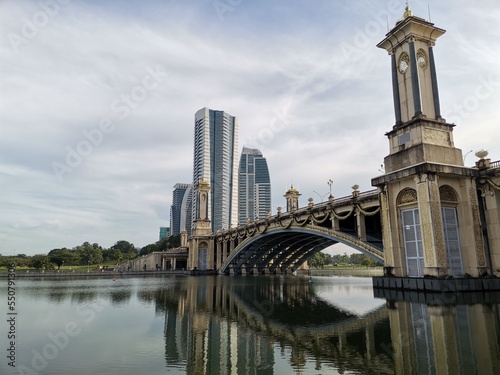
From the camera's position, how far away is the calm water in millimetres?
8680

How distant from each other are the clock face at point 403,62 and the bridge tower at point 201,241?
2161 inches

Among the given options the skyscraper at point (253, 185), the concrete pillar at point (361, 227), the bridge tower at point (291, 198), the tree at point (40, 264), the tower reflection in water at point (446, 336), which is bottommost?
the tower reflection in water at point (446, 336)

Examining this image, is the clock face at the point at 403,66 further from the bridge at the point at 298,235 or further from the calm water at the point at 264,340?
the calm water at the point at 264,340

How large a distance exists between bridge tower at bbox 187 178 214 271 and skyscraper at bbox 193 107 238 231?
48037mm

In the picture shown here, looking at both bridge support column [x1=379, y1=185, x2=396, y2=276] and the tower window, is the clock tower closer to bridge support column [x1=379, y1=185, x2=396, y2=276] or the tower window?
the tower window

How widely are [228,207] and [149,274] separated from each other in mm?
61177

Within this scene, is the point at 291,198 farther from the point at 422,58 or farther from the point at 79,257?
the point at 79,257

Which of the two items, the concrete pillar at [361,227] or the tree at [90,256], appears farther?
the tree at [90,256]

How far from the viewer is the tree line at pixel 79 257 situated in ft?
251

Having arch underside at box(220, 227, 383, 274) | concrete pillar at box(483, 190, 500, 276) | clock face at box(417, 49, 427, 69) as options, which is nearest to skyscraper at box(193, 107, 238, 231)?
arch underside at box(220, 227, 383, 274)

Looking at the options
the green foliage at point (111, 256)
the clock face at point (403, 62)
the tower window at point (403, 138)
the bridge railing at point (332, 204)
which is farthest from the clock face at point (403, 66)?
the green foliage at point (111, 256)

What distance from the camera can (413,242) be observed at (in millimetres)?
24156

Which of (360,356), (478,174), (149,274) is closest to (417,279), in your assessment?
(478,174)

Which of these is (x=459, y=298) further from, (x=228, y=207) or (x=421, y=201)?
(x=228, y=207)
